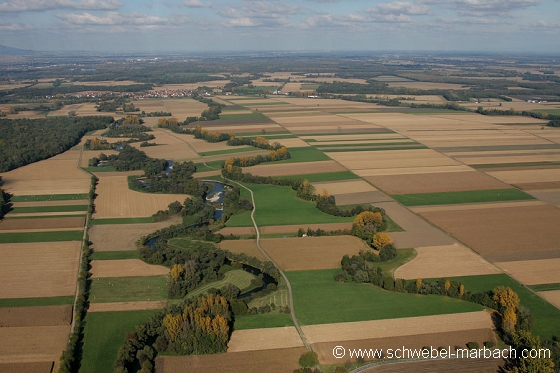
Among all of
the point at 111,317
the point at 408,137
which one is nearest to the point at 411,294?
the point at 111,317

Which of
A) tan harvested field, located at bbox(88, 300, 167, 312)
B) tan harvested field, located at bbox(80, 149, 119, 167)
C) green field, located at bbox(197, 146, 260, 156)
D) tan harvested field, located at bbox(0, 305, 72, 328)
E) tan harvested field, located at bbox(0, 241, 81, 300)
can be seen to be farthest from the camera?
green field, located at bbox(197, 146, 260, 156)

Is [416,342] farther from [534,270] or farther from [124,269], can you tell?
[124,269]

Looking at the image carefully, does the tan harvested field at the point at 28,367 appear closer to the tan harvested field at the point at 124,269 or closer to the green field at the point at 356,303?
the tan harvested field at the point at 124,269

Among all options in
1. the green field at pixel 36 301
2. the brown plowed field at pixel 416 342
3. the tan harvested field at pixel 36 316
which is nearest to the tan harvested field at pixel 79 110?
the green field at pixel 36 301

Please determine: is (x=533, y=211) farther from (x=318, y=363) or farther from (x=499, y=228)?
(x=318, y=363)

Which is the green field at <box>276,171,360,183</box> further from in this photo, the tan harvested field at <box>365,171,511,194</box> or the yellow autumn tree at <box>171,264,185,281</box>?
the yellow autumn tree at <box>171,264,185,281</box>

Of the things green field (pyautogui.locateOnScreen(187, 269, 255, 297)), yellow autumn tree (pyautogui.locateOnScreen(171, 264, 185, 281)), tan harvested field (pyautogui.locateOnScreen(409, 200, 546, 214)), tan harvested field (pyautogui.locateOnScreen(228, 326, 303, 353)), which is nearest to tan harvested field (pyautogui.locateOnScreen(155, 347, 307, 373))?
tan harvested field (pyautogui.locateOnScreen(228, 326, 303, 353))
